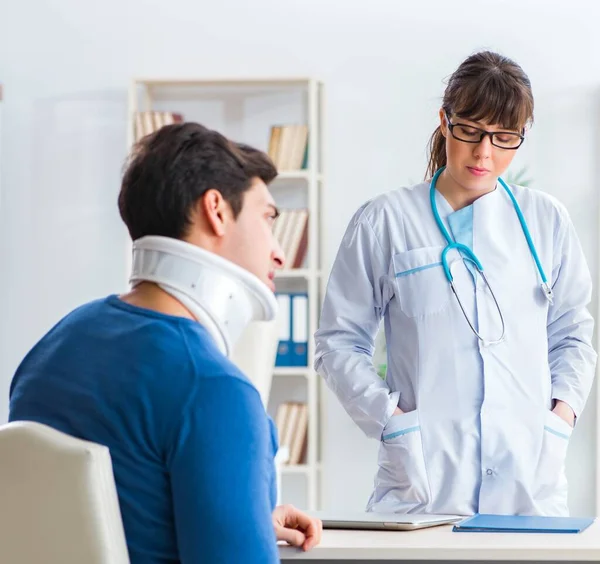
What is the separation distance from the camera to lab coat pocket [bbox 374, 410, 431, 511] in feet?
6.12

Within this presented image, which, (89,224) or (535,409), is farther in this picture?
(89,224)

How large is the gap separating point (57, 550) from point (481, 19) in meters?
3.67

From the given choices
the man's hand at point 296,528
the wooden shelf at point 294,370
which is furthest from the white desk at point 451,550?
the wooden shelf at point 294,370

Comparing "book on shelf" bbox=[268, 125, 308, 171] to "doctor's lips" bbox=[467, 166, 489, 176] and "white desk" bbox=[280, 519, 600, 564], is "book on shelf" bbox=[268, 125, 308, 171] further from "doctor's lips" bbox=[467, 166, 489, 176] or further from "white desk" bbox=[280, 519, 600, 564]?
"white desk" bbox=[280, 519, 600, 564]

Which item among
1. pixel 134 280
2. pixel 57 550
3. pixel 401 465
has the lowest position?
pixel 401 465

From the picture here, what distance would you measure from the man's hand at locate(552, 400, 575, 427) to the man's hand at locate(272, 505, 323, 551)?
69 cm

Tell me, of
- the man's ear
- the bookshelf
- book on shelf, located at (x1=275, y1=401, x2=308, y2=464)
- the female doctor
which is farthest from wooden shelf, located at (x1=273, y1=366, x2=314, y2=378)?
the man's ear

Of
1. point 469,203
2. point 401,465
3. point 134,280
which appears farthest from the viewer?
point 469,203

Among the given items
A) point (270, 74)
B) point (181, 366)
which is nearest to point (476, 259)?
point (181, 366)

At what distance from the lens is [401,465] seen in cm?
188

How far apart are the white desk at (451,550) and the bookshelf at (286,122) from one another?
2.62 m

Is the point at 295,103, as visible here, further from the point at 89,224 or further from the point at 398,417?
the point at 398,417

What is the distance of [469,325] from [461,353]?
55mm

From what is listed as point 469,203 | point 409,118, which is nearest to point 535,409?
point 469,203
